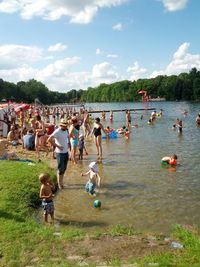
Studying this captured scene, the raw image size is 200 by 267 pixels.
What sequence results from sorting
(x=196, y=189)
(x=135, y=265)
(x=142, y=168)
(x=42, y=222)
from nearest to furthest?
(x=135, y=265), (x=42, y=222), (x=196, y=189), (x=142, y=168)

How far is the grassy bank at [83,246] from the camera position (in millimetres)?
5885

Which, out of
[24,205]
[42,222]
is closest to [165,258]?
[42,222]

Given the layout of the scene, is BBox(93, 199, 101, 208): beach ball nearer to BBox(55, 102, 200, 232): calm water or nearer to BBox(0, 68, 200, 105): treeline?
BBox(55, 102, 200, 232): calm water

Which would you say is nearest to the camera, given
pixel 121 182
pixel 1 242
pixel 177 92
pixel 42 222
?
pixel 1 242

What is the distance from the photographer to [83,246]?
21.6 ft

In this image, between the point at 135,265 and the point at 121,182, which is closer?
the point at 135,265

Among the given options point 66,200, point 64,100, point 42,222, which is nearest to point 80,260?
point 42,222

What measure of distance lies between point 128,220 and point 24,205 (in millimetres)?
2537

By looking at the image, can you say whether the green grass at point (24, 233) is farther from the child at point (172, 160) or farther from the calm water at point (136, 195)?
the child at point (172, 160)

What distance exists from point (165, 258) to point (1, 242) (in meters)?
2.89

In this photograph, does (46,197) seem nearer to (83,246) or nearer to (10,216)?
(10,216)

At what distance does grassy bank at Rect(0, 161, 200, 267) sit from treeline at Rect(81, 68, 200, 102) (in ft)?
432

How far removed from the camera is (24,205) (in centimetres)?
900

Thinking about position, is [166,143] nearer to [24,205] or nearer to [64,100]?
[24,205]
